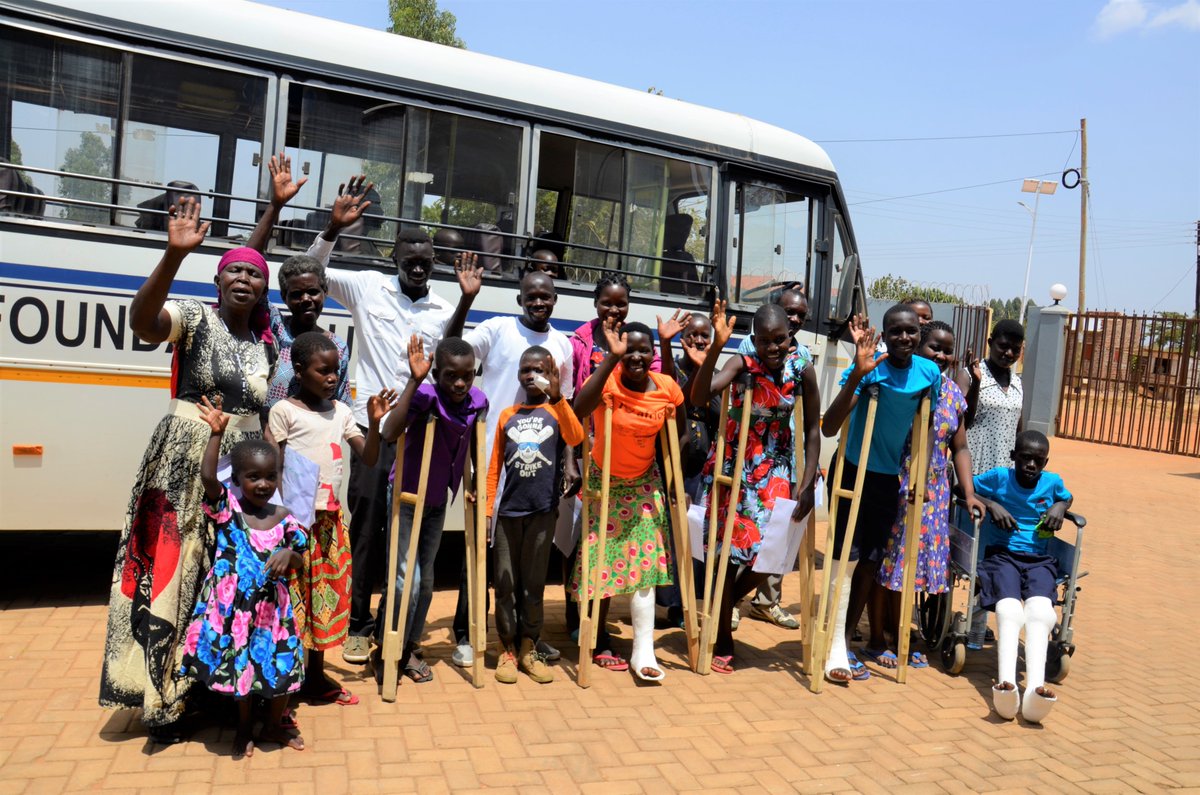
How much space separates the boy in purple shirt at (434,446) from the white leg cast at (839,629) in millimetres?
2125

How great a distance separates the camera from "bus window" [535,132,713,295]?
6.86m

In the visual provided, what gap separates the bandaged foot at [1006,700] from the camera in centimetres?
514

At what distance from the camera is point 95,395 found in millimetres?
5586

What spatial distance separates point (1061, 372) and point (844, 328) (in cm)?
1336

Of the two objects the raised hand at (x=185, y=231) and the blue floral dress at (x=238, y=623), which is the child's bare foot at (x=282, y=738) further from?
the raised hand at (x=185, y=231)

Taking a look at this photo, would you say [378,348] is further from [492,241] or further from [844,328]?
[844,328]

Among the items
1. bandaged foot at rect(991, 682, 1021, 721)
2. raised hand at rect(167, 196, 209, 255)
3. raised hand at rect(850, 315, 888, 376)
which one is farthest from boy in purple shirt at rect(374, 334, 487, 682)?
bandaged foot at rect(991, 682, 1021, 721)

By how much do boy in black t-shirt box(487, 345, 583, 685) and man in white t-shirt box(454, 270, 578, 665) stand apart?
20cm

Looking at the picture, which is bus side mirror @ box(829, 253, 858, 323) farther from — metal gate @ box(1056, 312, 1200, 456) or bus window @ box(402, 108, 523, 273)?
metal gate @ box(1056, 312, 1200, 456)

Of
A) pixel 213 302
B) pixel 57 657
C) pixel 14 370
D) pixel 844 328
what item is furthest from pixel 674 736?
pixel 844 328

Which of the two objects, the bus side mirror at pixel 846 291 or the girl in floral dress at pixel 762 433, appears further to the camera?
the bus side mirror at pixel 846 291

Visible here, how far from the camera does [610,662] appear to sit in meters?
5.49

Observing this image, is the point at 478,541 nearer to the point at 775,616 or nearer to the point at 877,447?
the point at 877,447

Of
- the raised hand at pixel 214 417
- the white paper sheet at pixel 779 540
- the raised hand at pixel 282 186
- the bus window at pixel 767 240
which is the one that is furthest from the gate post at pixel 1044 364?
the raised hand at pixel 214 417
